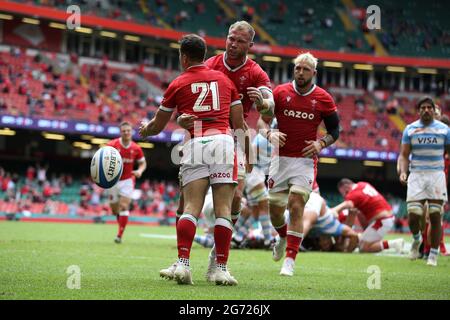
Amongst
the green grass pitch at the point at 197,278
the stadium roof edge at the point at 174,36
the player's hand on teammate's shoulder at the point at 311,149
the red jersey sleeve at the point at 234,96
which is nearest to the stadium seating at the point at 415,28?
the stadium roof edge at the point at 174,36

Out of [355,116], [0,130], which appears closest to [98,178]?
[0,130]

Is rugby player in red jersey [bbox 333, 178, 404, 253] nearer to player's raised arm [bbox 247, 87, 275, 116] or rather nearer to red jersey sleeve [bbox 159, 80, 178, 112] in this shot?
player's raised arm [bbox 247, 87, 275, 116]

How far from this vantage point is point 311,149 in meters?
8.75

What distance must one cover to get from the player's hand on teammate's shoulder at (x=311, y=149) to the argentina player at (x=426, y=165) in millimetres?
2918

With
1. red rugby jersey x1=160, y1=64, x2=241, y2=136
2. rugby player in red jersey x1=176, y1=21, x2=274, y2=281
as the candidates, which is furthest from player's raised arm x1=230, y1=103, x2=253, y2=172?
red rugby jersey x1=160, y1=64, x2=241, y2=136

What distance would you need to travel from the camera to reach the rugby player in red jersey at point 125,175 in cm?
1625

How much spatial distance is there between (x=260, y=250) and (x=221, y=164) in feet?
24.3

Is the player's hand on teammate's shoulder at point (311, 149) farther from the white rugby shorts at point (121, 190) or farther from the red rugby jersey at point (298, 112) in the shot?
the white rugby shorts at point (121, 190)

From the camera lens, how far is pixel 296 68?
29.1ft

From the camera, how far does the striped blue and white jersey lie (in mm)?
11430

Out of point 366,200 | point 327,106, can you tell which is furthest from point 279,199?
point 366,200

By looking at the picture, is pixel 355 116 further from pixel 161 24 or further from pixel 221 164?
pixel 221 164

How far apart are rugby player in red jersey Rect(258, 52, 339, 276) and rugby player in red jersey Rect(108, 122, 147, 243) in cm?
743

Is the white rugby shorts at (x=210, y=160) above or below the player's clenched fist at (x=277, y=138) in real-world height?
below
